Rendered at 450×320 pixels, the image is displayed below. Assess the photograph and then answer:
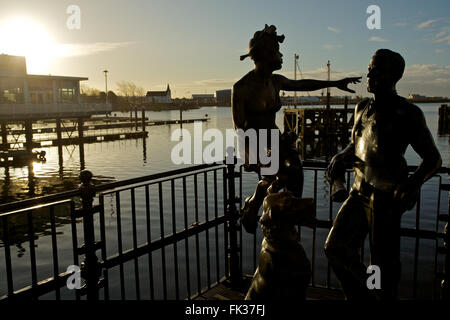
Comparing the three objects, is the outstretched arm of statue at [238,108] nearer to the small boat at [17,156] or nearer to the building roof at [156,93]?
the small boat at [17,156]

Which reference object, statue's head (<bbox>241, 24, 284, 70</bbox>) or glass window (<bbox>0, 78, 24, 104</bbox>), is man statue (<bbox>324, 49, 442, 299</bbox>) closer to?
statue's head (<bbox>241, 24, 284, 70</bbox>)

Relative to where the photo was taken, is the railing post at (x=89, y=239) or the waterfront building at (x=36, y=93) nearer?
the railing post at (x=89, y=239)

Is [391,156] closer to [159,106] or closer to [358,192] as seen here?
[358,192]

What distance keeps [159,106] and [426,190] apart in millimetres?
165959

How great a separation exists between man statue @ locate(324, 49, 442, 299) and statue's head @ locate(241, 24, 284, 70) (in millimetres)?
1140

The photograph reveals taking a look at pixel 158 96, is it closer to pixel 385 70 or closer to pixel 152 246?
pixel 152 246

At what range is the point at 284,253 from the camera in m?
2.80

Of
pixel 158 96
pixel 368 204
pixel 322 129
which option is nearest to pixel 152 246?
pixel 368 204

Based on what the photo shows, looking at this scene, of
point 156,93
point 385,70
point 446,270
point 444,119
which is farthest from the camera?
point 156,93

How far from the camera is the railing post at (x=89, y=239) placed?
11.7 feet

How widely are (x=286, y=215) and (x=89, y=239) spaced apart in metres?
2.04

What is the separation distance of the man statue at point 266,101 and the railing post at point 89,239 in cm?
167

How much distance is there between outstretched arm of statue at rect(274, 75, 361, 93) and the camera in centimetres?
422

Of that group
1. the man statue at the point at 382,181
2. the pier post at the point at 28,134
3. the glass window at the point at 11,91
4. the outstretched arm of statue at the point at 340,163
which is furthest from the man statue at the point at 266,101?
the glass window at the point at 11,91
